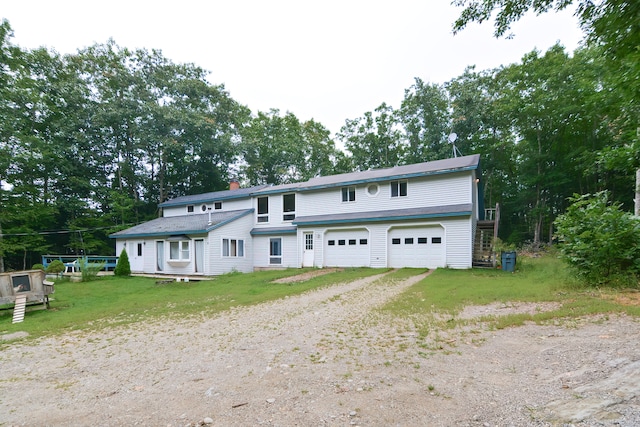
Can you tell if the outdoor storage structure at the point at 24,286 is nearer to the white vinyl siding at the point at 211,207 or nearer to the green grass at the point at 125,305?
the green grass at the point at 125,305

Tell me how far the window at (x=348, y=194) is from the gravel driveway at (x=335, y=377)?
12.4 m

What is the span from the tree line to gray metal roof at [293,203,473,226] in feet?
41.4

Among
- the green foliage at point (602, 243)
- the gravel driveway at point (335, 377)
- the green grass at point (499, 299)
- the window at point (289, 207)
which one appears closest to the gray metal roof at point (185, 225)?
the window at point (289, 207)

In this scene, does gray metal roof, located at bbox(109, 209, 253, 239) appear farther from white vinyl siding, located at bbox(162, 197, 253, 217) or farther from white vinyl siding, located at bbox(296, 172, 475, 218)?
white vinyl siding, located at bbox(296, 172, 475, 218)

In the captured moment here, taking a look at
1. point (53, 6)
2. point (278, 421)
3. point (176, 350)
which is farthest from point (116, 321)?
point (53, 6)

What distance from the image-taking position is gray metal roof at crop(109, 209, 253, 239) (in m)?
17.8

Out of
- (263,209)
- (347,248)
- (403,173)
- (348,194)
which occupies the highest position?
(403,173)

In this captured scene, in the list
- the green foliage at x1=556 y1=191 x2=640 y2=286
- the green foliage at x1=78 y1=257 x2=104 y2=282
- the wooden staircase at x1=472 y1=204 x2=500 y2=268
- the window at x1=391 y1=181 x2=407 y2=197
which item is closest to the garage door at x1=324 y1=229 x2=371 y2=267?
the window at x1=391 y1=181 x2=407 y2=197

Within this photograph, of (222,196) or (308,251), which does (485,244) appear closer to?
(308,251)

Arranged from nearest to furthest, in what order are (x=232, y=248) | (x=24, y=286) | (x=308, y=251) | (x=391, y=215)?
(x=24, y=286)
(x=391, y=215)
(x=308, y=251)
(x=232, y=248)

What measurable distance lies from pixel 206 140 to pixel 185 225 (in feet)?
47.1

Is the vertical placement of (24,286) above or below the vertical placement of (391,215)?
below

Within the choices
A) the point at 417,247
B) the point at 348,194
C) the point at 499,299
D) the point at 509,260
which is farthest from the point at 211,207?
the point at 499,299

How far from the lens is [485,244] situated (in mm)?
16328
